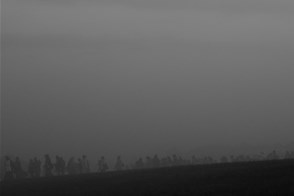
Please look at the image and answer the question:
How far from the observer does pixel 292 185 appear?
1030 inches

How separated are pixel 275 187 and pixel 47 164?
4701 inches

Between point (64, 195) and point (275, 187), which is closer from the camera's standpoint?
point (275, 187)

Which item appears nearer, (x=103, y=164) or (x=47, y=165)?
(x=47, y=165)

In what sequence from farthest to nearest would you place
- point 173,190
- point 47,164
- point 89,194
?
point 47,164 → point 89,194 → point 173,190

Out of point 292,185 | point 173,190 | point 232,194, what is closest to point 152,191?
point 173,190

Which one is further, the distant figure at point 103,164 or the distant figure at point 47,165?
the distant figure at point 103,164

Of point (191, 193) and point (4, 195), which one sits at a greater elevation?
point (4, 195)

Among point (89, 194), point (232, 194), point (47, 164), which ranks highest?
point (47, 164)

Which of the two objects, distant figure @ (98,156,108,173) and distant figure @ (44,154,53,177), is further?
distant figure @ (98,156,108,173)

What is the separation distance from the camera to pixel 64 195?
4547 cm

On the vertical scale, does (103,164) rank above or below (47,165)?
above

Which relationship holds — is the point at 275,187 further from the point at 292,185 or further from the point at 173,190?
the point at 173,190

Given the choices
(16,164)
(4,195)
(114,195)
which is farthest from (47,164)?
(114,195)

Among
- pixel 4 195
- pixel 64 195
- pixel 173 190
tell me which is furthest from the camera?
pixel 4 195
